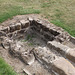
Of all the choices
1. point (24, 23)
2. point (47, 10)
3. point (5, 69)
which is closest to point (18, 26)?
point (24, 23)

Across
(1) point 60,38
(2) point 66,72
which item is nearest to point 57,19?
(1) point 60,38

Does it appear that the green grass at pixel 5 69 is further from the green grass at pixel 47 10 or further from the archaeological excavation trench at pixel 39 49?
the green grass at pixel 47 10

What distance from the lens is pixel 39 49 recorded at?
4965 millimetres

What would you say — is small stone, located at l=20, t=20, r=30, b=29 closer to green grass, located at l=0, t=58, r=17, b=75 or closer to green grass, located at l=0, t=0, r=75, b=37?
green grass, located at l=0, t=0, r=75, b=37

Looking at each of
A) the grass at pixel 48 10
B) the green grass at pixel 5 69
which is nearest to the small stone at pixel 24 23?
the grass at pixel 48 10

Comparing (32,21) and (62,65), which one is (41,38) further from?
(62,65)

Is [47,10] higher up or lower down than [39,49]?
higher up

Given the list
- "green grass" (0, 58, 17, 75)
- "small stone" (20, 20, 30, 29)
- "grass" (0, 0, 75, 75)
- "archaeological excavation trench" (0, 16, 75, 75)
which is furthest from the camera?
"grass" (0, 0, 75, 75)

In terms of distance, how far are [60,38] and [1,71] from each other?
2923mm

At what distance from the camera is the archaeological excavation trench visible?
428 centimetres

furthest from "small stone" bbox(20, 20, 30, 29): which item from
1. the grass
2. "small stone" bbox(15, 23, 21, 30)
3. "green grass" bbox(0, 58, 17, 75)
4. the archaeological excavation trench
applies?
"green grass" bbox(0, 58, 17, 75)

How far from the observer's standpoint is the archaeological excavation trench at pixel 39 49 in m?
4.28

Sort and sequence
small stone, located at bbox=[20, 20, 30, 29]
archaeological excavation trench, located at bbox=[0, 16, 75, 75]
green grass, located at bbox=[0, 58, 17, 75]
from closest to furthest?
1. green grass, located at bbox=[0, 58, 17, 75]
2. archaeological excavation trench, located at bbox=[0, 16, 75, 75]
3. small stone, located at bbox=[20, 20, 30, 29]

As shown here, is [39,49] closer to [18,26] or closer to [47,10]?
[18,26]
